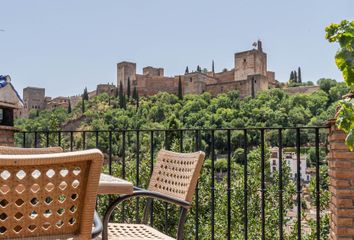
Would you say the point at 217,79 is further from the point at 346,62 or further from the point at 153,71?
the point at 346,62

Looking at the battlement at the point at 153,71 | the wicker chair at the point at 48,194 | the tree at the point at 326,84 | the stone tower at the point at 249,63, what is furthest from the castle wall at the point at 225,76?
the wicker chair at the point at 48,194

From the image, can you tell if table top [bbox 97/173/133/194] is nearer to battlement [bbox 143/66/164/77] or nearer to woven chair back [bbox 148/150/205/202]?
woven chair back [bbox 148/150/205/202]

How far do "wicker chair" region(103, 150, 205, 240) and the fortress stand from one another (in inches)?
2256

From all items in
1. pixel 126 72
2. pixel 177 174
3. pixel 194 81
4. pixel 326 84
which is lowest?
pixel 177 174

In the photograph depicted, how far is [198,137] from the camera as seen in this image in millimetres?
3088

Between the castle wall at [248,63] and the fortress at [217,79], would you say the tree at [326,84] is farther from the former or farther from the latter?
the castle wall at [248,63]

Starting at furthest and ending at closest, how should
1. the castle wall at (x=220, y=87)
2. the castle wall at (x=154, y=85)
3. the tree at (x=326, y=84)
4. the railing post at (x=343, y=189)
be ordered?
the castle wall at (x=154, y=85)
the castle wall at (x=220, y=87)
the tree at (x=326, y=84)
the railing post at (x=343, y=189)

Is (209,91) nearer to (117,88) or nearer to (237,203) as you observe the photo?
(117,88)

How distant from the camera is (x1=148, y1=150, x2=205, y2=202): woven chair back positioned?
Answer: 199 centimetres

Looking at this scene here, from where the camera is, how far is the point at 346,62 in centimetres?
126

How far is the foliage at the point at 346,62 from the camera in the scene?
1254 mm

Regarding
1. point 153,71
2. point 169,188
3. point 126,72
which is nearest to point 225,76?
point 153,71

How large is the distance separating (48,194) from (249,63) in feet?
210

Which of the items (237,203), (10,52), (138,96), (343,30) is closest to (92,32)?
(237,203)
